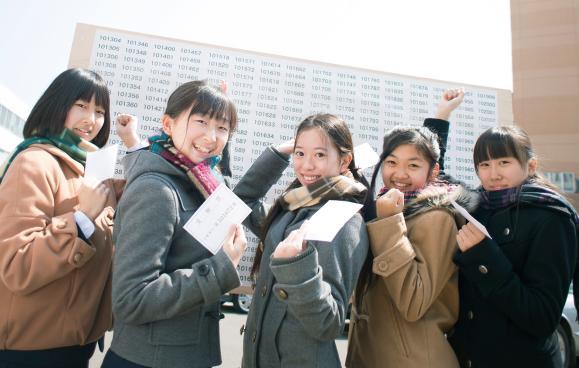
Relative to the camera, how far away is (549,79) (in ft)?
28.4

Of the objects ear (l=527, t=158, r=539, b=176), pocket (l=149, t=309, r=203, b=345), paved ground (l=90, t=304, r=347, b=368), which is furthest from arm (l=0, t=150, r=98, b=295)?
paved ground (l=90, t=304, r=347, b=368)

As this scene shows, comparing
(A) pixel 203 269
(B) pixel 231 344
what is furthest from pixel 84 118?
(B) pixel 231 344

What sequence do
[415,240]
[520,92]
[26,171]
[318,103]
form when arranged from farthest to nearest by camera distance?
[520,92]
[318,103]
[415,240]
[26,171]

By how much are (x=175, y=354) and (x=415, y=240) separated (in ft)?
3.56

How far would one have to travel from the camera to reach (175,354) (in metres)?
1.21

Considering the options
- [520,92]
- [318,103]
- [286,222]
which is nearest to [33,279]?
[286,222]

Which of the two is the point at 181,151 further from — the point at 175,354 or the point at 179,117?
the point at 175,354

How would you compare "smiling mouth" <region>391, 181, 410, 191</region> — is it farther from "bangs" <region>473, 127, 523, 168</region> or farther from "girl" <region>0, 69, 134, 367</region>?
"girl" <region>0, 69, 134, 367</region>

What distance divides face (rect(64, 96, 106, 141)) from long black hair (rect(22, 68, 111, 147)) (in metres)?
0.02

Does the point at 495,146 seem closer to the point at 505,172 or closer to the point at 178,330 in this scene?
the point at 505,172

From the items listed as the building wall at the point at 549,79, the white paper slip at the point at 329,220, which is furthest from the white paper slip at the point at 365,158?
the building wall at the point at 549,79

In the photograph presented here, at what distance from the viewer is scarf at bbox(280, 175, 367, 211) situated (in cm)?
152

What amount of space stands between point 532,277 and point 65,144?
7.01 feet

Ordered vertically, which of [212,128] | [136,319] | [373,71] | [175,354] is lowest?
[175,354]
